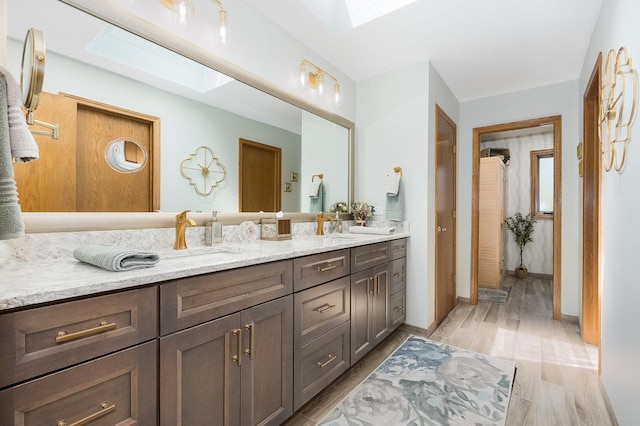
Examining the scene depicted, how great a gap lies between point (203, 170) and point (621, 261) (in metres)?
2.20

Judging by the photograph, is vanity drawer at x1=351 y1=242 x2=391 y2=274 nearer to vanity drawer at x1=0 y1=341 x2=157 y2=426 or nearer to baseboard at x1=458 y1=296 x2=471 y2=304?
vanity drawer at x1=0 y1=341 x2=157 y2=426

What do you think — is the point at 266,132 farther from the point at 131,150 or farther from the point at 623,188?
the point at 623,188

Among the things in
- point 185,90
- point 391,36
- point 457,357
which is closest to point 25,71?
point 185,90

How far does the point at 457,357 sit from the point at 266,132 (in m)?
2.18

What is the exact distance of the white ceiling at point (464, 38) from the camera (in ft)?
6.76

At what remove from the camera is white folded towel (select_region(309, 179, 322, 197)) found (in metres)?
2.61

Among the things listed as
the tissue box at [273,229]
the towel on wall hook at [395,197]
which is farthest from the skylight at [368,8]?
the tissue box at [273,229]

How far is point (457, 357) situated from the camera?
2287 millimetres

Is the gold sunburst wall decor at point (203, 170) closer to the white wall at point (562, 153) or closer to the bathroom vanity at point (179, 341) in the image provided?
the bathroom vanity at point (179, 341)

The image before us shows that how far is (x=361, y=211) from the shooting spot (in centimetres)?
294

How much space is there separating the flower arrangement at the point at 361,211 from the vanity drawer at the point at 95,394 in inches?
86.8

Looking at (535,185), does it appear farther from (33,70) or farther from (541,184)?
(33,70)

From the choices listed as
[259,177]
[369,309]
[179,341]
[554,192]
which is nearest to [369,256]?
[369,309]

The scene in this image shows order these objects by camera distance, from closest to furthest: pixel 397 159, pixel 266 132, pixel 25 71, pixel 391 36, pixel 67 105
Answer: pixel 25 71, pixel 67 105, pixel 266 132, pixel 391 36, pixel 397 159
